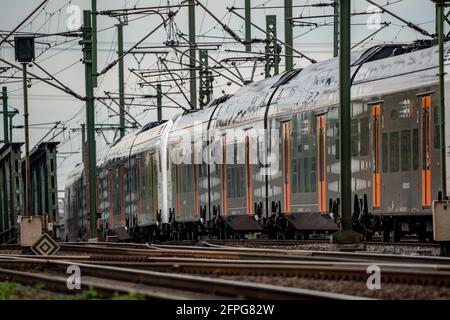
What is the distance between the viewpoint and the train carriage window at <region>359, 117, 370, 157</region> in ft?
87.9

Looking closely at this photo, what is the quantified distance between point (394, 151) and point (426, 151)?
95cm

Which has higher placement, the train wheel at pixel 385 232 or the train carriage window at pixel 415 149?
the train carriage window at pixel 415 149

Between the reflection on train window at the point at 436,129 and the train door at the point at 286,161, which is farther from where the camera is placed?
the train door at the point at 286,161

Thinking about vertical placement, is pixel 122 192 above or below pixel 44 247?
above

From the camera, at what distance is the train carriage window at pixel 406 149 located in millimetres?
25047

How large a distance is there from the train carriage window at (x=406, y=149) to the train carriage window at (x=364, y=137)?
1.60m

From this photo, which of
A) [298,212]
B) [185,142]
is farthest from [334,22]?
[298,212]

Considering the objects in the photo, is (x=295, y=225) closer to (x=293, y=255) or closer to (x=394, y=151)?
(x=394, y=151)

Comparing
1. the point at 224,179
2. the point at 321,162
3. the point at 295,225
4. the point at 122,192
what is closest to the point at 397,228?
the point at 321,162

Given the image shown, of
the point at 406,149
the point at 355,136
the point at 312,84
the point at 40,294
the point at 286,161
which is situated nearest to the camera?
the point at 40,294

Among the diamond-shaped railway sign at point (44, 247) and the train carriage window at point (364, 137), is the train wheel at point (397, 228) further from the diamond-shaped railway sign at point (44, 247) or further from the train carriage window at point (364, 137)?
the diamond-shaped railway sign at point (44, 247)

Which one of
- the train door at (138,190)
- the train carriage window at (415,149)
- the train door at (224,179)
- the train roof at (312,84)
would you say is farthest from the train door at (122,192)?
the train carriage window at (415,149)

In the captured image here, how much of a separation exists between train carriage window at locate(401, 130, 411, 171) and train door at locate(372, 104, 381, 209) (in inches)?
40.4

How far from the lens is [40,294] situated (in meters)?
14.4
